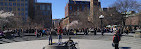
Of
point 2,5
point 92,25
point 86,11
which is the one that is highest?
point 2,5

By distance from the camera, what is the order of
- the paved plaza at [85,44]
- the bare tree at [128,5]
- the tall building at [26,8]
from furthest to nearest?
the tall building at [26,8] < the bare tree at [128,5] < the paved plaza at [85,44]

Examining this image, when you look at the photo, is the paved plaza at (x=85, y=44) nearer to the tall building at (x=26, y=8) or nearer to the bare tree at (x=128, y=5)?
the bare tree at (x=128, y=5)

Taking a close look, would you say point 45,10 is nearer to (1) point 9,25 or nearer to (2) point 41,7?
(2) point 41,7

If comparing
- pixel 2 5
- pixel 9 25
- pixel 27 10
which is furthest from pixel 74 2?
pixel 9 25

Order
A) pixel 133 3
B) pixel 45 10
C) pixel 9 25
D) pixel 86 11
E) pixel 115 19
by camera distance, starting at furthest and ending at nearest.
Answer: pixel 45 10 < pixel 86 11 < pixel 9 25 < pixel 115 19 < pixel 133 3

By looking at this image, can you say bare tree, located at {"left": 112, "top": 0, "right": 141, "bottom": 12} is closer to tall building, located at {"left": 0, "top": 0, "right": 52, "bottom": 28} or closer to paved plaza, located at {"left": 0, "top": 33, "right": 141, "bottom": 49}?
paved plaza, located at {"left": 0, "top": 33, "right": 141, "bottom": 49}

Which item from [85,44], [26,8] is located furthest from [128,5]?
[26,8]

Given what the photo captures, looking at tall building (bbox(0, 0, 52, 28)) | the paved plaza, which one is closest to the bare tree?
the paved plaza

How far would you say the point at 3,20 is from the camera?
48.4 metres

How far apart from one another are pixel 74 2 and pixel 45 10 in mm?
30414

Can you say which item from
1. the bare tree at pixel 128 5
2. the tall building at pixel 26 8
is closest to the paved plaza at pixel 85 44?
the bare tree at pixel 128 5

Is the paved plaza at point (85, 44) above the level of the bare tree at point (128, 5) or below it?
below

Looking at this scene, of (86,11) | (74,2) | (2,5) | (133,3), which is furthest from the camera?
(74,2)

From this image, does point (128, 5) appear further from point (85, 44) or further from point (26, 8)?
point (26, 8)
